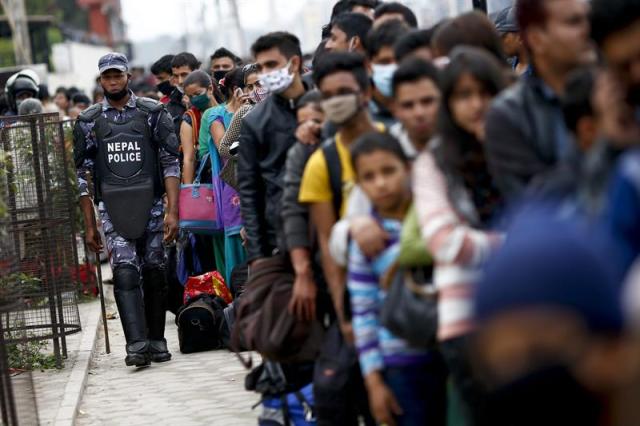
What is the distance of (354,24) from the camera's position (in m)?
8.17

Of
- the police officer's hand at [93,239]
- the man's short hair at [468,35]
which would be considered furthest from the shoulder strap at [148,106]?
the man's short hair at [468,35]

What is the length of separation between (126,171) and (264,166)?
13.1ft

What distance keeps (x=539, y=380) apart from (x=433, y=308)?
2.80m

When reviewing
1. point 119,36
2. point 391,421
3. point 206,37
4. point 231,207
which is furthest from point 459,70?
point 119,36

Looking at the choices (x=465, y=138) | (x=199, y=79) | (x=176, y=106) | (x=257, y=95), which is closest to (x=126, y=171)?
(x=257, y=95)

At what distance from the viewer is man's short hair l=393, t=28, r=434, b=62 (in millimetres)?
6176

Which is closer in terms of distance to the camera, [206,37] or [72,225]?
[72,225]

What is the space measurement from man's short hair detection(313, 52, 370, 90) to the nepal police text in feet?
16.9

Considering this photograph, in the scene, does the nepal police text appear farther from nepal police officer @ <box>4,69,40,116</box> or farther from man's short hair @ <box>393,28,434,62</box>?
nepal police officer @ <box>4,69,40,116</box>

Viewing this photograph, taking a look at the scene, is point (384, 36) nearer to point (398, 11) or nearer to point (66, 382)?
point (398, 11)

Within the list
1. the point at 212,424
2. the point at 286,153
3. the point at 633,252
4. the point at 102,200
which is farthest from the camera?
the point at 102,200

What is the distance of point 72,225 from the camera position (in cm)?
1305

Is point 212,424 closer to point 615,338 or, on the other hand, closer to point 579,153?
point 579,153

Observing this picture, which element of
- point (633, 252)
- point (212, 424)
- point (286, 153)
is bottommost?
point (212, 424)
